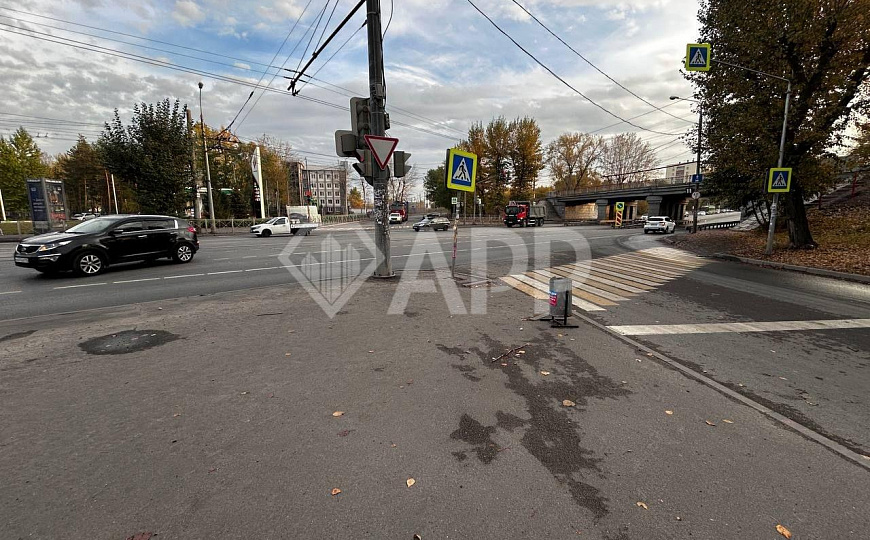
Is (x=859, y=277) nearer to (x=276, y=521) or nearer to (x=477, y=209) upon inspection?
(x=276, y=521)

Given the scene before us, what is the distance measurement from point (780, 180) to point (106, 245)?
21.4 metres

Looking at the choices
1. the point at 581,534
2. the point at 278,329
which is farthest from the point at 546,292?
the point at 581,534

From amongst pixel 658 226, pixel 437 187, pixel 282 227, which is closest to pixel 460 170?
pixel 282 227

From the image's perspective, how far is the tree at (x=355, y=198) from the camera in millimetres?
106162

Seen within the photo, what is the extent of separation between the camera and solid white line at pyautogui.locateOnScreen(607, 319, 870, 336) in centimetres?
590

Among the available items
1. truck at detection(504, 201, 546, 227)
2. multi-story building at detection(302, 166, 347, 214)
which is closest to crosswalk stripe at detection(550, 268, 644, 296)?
truck at detection(504, 201, 546, 227)

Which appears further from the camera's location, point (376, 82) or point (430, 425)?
point (376, 82)

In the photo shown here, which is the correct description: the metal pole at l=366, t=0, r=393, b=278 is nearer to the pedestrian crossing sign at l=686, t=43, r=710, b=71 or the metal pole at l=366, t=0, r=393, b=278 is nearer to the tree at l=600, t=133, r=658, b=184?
the pedestrian crossing sign at l=686, t=43, r=710, b=71

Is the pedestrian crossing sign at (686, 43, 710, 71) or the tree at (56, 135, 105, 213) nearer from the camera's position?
the pedestrian crossing sign at (686, 43, 710, 71)

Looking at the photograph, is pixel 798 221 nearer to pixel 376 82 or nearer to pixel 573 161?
pixel 376 82

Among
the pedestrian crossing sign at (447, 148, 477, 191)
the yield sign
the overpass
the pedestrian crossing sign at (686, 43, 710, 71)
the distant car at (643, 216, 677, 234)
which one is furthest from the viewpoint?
the overpass

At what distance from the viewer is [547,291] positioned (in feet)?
28.5

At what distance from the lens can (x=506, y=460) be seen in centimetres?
272

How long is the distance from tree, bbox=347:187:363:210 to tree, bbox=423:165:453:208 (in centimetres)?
2337
